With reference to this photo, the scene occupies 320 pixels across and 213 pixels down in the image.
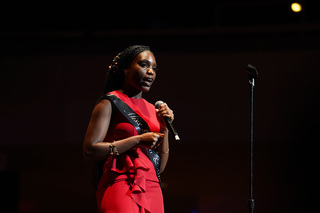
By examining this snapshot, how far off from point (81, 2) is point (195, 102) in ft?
4.68

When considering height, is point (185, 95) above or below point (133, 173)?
above

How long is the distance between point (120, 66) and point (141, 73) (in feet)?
0.48

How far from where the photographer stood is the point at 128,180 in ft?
6.73

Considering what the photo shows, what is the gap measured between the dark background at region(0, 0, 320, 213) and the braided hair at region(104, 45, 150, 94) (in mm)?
1910

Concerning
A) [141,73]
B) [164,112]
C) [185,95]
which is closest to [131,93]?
[141,73]

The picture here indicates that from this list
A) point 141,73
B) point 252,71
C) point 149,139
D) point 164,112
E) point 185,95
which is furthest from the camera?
point 185,95

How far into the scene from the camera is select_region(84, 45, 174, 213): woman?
6.62 ft

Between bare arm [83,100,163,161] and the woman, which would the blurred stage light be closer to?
the woman

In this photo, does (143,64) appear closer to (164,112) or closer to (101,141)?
(164,112)

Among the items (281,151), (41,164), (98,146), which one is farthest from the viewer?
(41,164)

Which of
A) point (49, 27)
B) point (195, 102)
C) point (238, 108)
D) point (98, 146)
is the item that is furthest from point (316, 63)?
point (98, 146)

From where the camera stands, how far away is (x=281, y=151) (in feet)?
13.8

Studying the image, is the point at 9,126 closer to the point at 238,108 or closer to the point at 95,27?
the point at 95,27

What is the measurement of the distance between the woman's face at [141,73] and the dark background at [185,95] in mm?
1978
